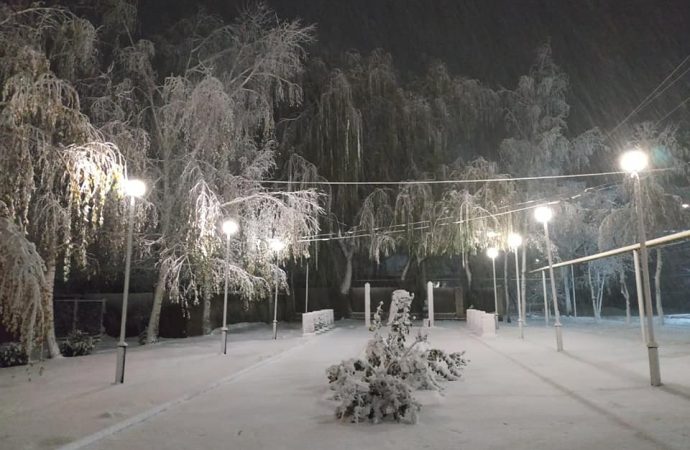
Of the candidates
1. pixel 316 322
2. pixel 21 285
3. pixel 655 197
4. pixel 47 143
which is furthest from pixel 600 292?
pixel 21 285

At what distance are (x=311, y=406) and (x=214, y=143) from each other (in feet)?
32.6

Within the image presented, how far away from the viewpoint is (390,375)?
7602 mm

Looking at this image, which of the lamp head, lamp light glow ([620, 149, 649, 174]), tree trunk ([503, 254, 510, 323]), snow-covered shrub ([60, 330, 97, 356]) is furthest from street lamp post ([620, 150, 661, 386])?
tree trunk ([503, 254, 510, 323])

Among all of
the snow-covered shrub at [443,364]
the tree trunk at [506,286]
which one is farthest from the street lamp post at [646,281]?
the tree trunk at [506,286]

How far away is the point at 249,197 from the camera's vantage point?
56.8 ft

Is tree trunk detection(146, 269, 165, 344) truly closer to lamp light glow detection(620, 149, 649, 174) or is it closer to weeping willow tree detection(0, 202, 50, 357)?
weeping willow tree detection(0, 202, 50, 357)

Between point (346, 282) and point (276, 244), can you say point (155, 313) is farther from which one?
point (346, 282)

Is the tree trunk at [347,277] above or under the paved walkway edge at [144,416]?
above

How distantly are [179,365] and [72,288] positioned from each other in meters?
13.1

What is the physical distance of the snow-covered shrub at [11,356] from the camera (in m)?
12.4

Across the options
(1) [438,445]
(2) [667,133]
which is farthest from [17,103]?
(2) [667,133]

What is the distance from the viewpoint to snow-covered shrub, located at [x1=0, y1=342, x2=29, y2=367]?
12.4 meters

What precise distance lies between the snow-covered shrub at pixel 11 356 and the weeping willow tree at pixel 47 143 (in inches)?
69.1

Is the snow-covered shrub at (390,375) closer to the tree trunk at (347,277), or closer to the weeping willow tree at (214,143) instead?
the weeping willow tree at (214,143)
